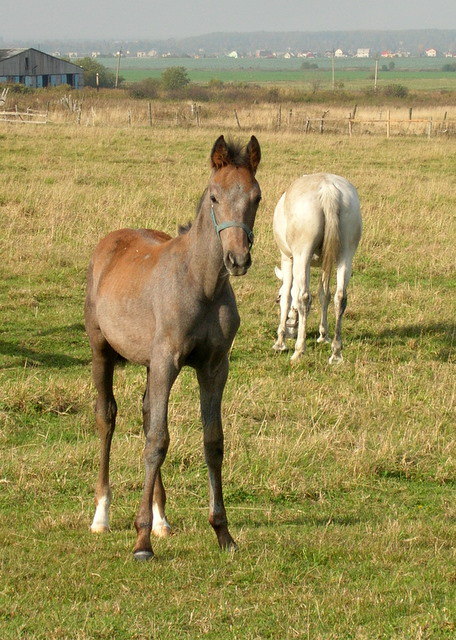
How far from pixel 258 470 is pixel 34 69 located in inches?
2853

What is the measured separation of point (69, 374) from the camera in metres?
8.66

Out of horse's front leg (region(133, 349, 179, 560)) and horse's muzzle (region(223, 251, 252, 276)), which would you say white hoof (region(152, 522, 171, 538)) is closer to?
horse's front leg (region(133, 349, 179, 560))

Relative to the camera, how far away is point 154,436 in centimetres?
481

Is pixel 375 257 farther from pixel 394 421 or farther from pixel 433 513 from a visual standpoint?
pixel 433 513

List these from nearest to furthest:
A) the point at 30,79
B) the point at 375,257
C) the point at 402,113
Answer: the point at 375,257
the point at 402,113
the point at 30,79

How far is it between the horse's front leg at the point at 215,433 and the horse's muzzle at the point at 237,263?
0.73m

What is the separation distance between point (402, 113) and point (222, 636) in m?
50.2

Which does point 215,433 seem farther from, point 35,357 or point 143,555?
point 35,357

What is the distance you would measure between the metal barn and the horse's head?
69.5 m

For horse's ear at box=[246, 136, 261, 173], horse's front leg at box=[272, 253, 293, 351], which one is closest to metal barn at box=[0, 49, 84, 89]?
horse's front leg at box=[272, 253, 293, 351]

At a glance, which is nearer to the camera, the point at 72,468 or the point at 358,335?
the point at 72,468

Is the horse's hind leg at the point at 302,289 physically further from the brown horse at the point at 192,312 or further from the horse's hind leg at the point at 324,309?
the brown horse at the point at 192,312

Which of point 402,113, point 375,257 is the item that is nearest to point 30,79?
point 402,113

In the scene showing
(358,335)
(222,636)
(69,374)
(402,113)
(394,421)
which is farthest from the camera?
(402,113)
